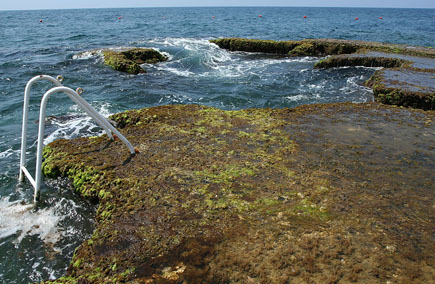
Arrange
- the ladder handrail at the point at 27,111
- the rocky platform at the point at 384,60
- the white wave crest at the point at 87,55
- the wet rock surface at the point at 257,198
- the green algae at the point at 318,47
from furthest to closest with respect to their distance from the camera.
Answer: the white wave crest at the point at 87,55 < the green algae at the point at 318,47 < the rocky platform at the point at 384,60 < the ladder handrail at the point at 27,111 < the wet rock surface at the point at 257,198

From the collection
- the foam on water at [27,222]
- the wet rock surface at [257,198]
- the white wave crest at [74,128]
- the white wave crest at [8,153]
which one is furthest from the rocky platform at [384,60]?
the white wave crest at [8,153]

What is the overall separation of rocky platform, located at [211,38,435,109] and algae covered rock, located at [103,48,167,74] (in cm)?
636

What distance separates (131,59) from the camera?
A: 1778cm

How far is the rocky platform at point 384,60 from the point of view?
28.5 ft

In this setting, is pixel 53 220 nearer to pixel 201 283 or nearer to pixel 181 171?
Result: pixel 181 171

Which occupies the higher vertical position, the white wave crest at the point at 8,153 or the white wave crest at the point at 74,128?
the white wave crest at the point at 74,128

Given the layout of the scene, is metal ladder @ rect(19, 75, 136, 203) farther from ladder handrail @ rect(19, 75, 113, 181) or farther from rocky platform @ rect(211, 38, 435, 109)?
rocky platform @ rect(211, 38, 435, 109)

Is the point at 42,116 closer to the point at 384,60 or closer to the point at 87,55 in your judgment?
the point at 384,60

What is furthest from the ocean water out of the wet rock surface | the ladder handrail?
the ladder handrail

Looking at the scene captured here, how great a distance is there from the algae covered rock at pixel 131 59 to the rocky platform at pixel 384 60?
6361mm

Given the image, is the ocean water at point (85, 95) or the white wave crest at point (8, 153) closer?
the ocean water at point (85, 95)

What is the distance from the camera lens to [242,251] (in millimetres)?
3221

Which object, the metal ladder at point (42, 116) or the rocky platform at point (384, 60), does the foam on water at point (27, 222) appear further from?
the rocky platform at point (384, 60)

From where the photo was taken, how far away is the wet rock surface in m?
3.05
